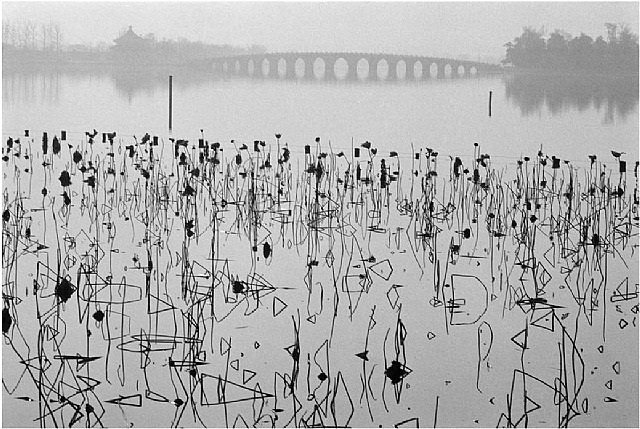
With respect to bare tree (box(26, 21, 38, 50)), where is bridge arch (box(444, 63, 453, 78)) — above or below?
below

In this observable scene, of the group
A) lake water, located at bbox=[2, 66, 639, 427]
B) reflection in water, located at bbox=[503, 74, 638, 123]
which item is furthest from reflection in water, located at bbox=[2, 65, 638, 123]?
lake water, located at bbox=[2, 66, 639, 427]

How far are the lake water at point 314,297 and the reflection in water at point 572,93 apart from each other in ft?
8.76

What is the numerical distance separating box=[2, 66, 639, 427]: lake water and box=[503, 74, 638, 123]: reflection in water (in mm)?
2670

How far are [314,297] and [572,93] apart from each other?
7.83m

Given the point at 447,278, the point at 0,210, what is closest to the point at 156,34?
the point at 0,210

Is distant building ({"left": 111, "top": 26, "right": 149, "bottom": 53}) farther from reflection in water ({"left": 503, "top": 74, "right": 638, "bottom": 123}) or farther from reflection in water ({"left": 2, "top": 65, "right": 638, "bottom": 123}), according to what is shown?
reflection in water ({"left": 503, "top": 74, "right": 638, "bottom": 123})

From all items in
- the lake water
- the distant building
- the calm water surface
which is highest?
the distant building

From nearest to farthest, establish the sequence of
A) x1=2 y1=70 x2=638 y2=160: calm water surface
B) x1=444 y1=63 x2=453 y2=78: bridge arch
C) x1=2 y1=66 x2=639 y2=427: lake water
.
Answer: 1. x1=2 y1=66 x2=639 y2=427: lake water
2. x1=2 y1=70 x2=638 y2=160: calm water surface
3. x1=444 y1=63 x2=453 y2=78: bridge arch

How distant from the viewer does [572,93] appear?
1022 centimetres

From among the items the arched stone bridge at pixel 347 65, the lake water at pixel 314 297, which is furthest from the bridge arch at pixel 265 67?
the lake water at pixel 314 297

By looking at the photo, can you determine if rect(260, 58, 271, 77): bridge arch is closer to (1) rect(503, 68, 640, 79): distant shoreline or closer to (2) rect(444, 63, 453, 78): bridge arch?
(2) rect(444, 63, 453, 78): bridge arch

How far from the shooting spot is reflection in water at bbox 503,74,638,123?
9.12 m

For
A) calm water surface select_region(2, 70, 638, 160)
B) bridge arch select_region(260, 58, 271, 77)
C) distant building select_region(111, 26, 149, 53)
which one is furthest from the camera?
Result: bridge arch select_region(260, 58, 271, 77)

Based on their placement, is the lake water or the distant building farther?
the distant building
